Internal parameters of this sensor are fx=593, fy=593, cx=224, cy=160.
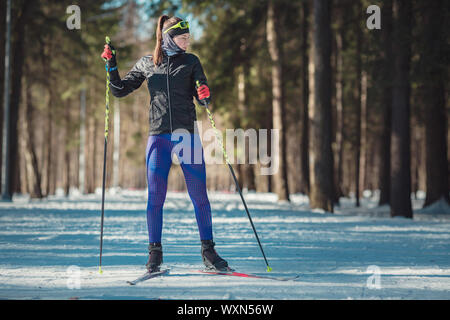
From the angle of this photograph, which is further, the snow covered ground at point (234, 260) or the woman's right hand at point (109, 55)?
the woman's right hand at point (109, 55)

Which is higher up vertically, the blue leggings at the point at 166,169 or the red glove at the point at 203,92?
the red glove at the point at 203,92

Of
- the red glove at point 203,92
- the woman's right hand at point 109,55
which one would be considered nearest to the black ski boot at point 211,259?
the red glove at point 203,92

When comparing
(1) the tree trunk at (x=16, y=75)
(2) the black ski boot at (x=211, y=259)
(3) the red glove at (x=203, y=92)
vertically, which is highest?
(1) the tree trunk at (x=16, y=75)

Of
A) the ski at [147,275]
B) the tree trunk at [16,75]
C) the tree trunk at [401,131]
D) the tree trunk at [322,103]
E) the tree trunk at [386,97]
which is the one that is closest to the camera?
Result: the ski at [147,275]

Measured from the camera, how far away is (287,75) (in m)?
33.1

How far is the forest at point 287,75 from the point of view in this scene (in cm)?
1748

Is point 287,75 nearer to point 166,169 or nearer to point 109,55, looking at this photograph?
point 109,55

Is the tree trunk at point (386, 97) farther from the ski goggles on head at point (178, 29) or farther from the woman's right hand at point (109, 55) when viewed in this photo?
the woman's right hand at point (109, 55)

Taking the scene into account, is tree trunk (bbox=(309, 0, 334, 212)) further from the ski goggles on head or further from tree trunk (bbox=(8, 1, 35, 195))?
the ski goggles on head

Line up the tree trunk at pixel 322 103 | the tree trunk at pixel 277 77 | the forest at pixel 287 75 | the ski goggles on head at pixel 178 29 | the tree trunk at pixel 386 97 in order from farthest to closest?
1. the tree trunk at pixel 277 77
2. the tree trunk at pixel 386 97
3. the tree trunk at pixel 322 103
4. the forest at pixel 287 75
5. the ski goggles on head at pixel 178 29

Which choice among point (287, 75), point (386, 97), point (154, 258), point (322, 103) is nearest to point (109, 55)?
point (154, 258)

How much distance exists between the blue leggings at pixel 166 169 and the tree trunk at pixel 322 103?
39.6 ft
